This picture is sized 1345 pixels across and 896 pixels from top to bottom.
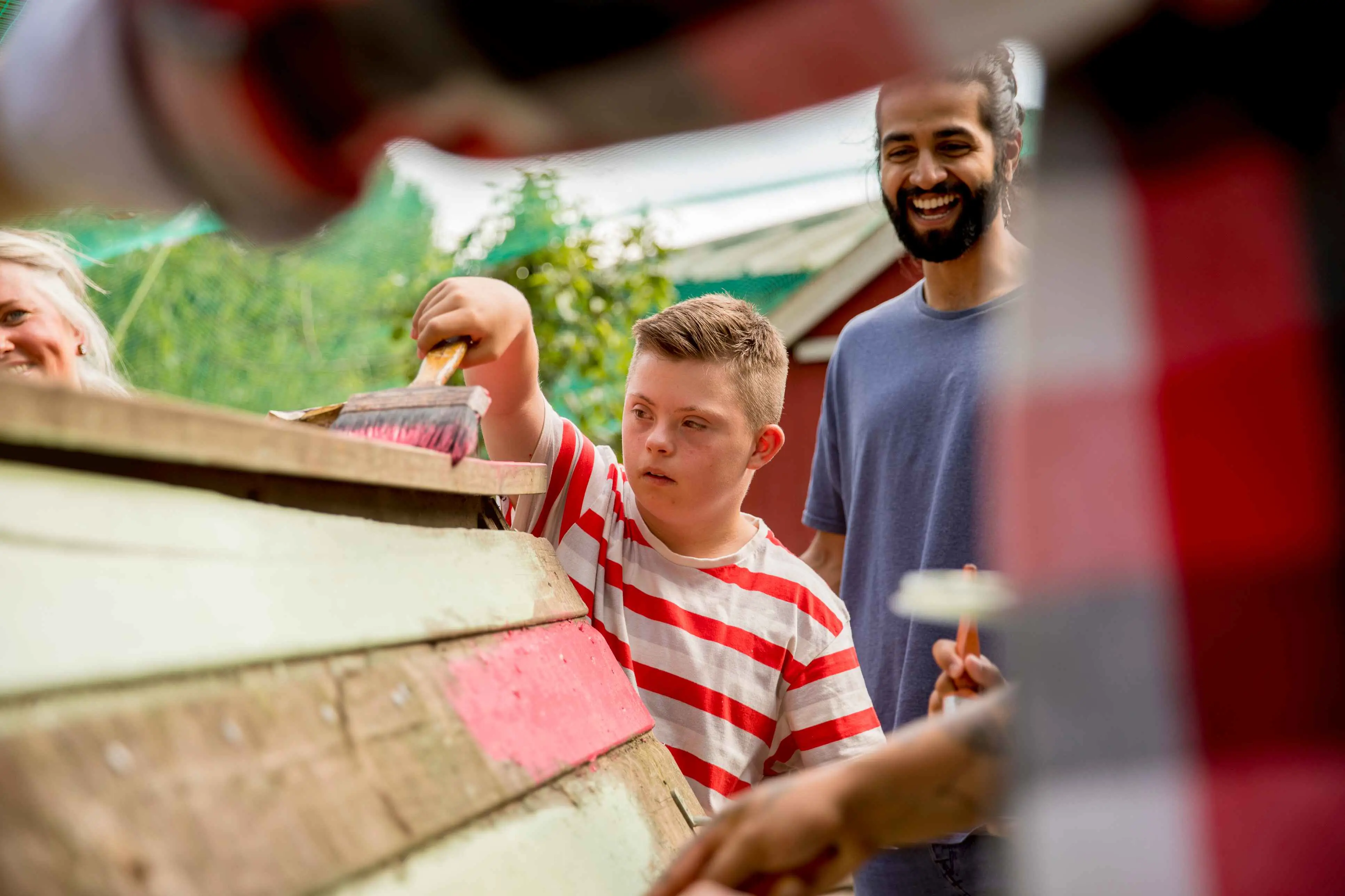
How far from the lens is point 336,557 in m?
0.90

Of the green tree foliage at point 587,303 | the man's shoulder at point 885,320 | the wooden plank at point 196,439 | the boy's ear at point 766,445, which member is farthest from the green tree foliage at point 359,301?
the man's shoulder at point 885,320

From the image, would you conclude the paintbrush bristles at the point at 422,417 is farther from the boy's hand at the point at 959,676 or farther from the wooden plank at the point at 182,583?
the boy's hand at the point at 959,676

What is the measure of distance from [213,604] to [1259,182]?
2.24ft

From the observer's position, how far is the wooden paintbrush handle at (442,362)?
1489 mm

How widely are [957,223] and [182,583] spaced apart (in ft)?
6.23

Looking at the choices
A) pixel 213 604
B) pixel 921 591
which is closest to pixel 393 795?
pixel 213 604

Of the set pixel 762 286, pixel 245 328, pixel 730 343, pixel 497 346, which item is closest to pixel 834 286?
pixel 762 286

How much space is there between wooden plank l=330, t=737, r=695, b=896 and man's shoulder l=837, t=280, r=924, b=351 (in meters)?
1.41

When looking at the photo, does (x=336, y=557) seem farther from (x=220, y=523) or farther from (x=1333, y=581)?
(x=1333, y=581)

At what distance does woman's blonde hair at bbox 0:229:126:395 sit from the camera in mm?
2379

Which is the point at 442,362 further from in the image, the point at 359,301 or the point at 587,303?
the point at 359,301

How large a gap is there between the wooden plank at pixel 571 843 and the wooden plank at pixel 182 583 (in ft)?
0.58

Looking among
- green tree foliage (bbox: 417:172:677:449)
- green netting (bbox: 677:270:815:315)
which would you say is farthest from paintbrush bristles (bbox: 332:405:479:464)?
green netting (bbox: 677:270:815:315)

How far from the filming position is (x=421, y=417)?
1207mm
